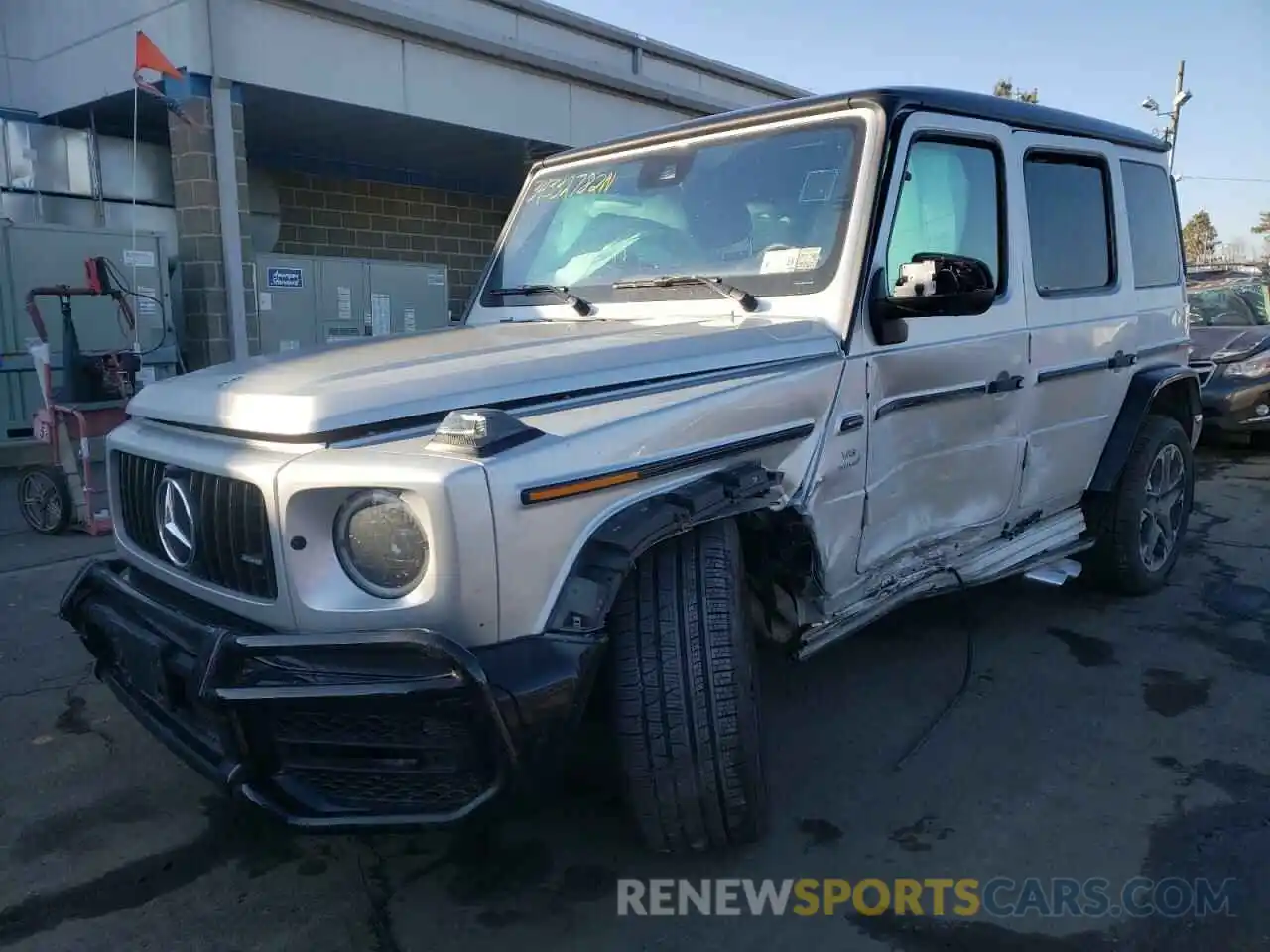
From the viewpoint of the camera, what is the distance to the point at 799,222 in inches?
126

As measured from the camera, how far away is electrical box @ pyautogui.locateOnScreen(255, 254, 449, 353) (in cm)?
912

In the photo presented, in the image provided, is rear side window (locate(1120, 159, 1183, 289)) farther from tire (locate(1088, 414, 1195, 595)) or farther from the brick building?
the brick building

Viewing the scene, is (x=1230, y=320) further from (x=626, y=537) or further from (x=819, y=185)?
(x=626, y=537)

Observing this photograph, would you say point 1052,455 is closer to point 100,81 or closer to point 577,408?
point 577,408

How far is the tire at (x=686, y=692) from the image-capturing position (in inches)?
92.8

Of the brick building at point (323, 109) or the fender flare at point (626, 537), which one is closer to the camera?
the fender flare at point (626, 537)

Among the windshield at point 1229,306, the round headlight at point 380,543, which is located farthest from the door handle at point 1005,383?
the windshield at point 1229,306

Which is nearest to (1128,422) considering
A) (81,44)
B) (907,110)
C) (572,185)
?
(907,110)

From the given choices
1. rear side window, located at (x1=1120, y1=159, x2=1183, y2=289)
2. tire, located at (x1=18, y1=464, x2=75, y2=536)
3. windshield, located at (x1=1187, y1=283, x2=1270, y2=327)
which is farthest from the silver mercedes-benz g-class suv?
windshield, located at (x1=1187, y1=283, x2=1270, y2=327)

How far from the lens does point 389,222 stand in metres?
12.9

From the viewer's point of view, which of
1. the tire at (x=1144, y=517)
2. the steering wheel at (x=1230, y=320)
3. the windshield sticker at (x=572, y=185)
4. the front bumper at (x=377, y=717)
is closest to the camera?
the front bumper at (x=377, y=717)

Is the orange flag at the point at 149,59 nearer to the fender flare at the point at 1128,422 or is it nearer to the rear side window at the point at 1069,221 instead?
the rear side window at the point at 1069,221

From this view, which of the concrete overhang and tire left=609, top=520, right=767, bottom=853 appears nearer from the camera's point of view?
tire left=609, top=520, right=767, bottom=853

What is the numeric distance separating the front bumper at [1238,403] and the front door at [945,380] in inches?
246
